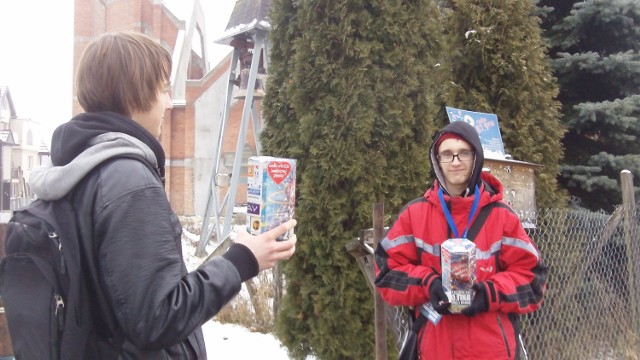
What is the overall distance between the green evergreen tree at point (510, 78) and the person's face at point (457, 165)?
2534 mm

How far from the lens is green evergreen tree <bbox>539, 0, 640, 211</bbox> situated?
19.8ft

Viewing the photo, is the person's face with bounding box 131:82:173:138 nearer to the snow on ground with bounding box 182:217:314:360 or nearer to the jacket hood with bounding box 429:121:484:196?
the jacket hood with bounding box 429:121:484:196

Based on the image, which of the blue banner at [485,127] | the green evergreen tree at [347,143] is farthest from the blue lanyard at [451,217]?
the green evergreen tree at [347,143]

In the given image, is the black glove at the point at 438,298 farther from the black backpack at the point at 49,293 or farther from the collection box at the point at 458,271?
the black backpack at the point at 49,293

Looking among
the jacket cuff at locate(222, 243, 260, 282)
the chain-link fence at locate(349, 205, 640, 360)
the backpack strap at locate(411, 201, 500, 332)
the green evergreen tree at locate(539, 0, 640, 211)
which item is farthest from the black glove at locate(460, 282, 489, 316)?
the green evergreen tree at locate(539, 0, 640, 211)

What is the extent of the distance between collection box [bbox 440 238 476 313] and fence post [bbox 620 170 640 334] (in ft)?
10.3

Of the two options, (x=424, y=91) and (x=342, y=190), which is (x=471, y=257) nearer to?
(x=342, y=190)

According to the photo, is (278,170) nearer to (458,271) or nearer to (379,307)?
(458,271)

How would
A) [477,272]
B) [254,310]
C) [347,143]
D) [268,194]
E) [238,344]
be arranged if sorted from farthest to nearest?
[254,310] → [238,344] → [347,143] → [477,272] → [268,194]

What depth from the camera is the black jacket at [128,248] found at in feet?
3.79

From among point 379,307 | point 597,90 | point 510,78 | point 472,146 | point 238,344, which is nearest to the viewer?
point 472,146

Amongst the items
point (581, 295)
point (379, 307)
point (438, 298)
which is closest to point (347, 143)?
point (379, 307)

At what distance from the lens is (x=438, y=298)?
228 cm

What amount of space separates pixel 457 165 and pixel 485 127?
1.21 meters
